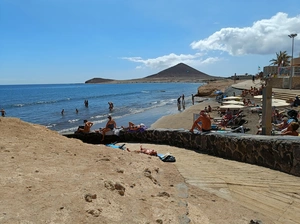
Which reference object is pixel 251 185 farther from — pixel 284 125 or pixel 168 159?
pixel 284 125

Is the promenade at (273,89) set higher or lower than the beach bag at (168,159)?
higher

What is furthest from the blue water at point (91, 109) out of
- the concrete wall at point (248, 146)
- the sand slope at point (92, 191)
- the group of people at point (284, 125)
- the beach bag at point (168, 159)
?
the sand slope at point (92, 191)

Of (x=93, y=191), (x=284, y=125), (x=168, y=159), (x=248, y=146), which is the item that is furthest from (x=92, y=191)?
(x=284, y=125)

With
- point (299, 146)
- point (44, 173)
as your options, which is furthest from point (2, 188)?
point (299, 146)

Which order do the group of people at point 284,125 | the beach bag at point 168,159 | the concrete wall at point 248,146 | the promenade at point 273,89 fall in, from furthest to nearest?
the promenade at point 273,89 → the group of people at point 284,125 → the beach bag at point 168,159 → the concrete wall at point 248,146

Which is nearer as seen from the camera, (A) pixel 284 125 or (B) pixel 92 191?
(B) pixel 92 191

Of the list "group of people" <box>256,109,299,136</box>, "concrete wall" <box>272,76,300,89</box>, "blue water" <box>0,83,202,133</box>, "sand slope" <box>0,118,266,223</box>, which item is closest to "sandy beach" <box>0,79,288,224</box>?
"sand slope" <box>0,118,266,223</box>

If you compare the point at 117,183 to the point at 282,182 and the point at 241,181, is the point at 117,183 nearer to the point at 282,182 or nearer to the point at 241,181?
the point at 241,181

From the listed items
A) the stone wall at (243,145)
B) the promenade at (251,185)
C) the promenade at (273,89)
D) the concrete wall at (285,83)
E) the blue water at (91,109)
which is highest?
the concrete wall at (285,83)

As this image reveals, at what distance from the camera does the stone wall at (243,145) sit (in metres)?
5.37

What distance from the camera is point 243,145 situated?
6441 millimetres

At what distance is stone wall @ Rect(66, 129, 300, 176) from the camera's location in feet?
17.6

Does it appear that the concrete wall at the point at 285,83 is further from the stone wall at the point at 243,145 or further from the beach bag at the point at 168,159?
the beach bag at the point at 168,159

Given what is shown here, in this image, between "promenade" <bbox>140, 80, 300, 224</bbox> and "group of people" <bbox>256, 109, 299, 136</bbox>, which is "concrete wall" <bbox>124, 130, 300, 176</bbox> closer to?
"promenade" <bbox>140, 80, 300, 224</bbox>
